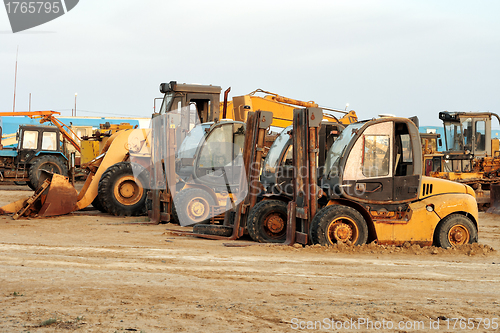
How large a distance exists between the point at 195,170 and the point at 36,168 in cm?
→ 1141

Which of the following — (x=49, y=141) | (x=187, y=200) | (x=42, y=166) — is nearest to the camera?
(x=187, y=200)

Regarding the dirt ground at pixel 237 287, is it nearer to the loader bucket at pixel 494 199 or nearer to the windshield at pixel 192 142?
the windshield at pixel 192 142

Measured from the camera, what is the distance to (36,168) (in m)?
20.4

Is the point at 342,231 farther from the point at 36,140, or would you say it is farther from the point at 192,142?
the point at 36,140

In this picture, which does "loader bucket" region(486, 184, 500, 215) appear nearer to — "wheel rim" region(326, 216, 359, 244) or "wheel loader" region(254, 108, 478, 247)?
"wheel loader" region(254, 108, 478, 247)

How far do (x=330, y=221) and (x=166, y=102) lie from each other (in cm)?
696

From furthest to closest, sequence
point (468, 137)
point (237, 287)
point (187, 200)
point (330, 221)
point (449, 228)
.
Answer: point (468, 137) < point (187, 200) < point (449, 228) < point (330, 221) < point (237, 287)

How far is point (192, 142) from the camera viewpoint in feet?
39.8

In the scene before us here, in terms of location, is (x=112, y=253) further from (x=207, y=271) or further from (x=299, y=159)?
(x=299, y=159)

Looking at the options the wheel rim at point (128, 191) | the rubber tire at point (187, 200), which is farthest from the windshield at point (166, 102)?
the rubber tire at point (187, 200)

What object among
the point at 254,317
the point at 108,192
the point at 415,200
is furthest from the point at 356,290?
the point at 108,192

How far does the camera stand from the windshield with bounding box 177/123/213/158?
12000mm

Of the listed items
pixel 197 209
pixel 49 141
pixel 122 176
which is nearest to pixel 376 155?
pixel 197 209

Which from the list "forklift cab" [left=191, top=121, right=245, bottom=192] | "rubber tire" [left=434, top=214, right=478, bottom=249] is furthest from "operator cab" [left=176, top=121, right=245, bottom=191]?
"rubber tire" [left=434, top=214, right=478, bottom=249]
